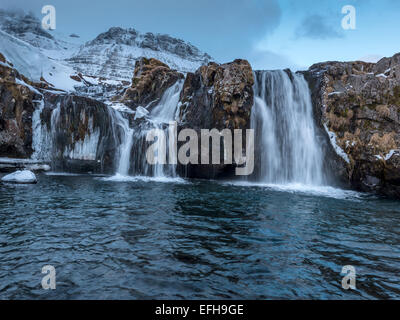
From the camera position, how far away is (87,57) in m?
134

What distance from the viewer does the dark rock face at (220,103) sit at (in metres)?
22.0

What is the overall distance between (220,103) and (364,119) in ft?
37.4

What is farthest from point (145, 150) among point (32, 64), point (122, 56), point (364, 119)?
point (122, 56)

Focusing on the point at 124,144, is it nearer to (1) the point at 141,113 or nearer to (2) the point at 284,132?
(1) the point at 141,113

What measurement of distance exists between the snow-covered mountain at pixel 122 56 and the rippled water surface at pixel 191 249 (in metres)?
103

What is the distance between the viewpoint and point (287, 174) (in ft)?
72.3

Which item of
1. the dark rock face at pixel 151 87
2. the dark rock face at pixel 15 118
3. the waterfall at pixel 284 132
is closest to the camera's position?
the waterfall at pixel 284 132

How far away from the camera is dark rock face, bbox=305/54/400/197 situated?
1834 centimetres

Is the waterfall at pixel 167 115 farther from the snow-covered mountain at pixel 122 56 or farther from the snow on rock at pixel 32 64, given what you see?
the snow-covered mountain at pixel 122 56

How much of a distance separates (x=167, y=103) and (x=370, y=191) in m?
20.6

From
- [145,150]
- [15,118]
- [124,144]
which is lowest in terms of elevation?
[145,150]

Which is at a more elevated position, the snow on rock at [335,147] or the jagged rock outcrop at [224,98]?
the jagged rock outcrop at [224,98]

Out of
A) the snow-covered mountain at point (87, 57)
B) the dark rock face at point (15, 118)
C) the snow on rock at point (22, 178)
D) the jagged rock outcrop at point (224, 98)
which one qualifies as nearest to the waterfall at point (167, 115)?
the jagged rock outcrop at point (224, 98)
